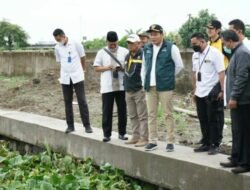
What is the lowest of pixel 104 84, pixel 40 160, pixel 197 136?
pixel 40 160

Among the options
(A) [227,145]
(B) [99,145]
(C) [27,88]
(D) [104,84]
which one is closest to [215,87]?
(A) [227,145]

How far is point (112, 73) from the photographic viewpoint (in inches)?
284

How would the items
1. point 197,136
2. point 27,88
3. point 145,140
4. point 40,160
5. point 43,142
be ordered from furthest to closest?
1. point 27,88
2. point 43,142
3. point 40,160
4. point 197,136
5. point 145,140

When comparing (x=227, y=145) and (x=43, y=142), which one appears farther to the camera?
(x=43, y=142)

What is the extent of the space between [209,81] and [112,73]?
1.63 metres

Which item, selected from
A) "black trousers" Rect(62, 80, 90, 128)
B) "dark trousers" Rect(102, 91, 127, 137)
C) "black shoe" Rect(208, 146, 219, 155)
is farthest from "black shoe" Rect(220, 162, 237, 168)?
"black trousers" Rect(62, 80, 90, 128)

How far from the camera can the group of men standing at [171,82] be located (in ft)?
17.1

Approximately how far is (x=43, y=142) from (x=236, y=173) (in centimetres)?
469

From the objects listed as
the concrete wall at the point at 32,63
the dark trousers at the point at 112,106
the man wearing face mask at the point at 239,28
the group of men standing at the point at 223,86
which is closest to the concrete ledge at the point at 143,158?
the group of men standing at the point at 223,86

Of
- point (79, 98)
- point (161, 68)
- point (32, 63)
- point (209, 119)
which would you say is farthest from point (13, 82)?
point (209, 119)

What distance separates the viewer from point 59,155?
8.68m

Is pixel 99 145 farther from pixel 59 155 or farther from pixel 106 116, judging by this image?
pixel 59 155

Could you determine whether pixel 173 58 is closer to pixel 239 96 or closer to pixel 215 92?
pixel 215 92

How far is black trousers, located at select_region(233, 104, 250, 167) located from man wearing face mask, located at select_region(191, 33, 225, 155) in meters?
0.84
